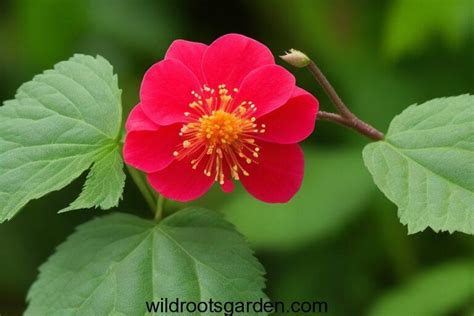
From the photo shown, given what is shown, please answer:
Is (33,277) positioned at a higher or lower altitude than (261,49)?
higher

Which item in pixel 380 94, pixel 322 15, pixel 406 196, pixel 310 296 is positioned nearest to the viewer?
pixel 406 196

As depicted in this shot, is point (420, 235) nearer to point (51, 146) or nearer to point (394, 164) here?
point (394, 164)

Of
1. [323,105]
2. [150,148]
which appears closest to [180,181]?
[150,148]

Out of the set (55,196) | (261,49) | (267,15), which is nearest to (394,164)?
(261,49)

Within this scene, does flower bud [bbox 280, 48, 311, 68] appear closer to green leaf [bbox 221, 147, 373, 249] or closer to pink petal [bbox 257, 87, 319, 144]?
pink petal [bbox 257, 87, 319, 144]

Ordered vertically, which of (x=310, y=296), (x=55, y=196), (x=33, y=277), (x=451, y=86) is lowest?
(x=310, y=296)

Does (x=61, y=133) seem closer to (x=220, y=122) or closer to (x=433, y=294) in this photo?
(x=220, y=122)
